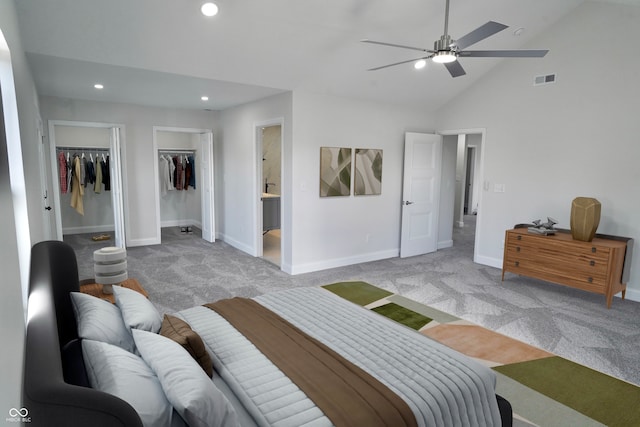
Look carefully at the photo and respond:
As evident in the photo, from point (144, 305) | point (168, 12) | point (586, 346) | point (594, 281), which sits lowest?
point (586, 346)

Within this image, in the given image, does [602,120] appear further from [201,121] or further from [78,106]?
[78,106]

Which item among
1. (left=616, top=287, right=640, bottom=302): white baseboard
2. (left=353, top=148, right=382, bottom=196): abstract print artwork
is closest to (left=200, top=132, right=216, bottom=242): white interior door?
(left=353, top=148, right=382, bottom=196): abstract print artwork

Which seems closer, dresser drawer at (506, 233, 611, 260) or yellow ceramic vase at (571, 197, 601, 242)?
dresser drawer at (506, 233, 611, 260)

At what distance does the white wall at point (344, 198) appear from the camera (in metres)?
5.00

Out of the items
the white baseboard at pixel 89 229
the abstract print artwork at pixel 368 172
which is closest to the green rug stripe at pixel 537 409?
the abstract print artwork at pixel 368 172

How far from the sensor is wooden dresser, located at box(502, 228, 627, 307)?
4008 mm

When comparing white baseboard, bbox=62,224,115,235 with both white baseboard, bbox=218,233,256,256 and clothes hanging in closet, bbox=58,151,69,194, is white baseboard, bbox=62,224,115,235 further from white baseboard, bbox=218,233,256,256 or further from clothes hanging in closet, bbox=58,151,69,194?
white baseboard, bbox=218,233,256,256

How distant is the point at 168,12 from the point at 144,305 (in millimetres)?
2530

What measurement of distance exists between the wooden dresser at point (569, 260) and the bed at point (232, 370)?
2994 millimetres

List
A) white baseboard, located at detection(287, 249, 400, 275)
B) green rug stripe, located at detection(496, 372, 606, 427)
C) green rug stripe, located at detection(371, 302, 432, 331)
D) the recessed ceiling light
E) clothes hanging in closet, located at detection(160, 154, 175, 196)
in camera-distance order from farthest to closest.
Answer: clothes hanging in closet, located at detection(160, 154, 175, 196) → white baseboard, located at detection(287, 249, 400, 275) → green rug stripe, located at detection(371, 302, 432, 331) → the recessed ceiling light → green rug stripe, located at detection(496, 372, 606, 427)

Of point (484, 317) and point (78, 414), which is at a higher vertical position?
point (78, 414)

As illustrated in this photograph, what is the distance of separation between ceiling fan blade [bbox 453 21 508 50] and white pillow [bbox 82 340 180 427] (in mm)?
2858

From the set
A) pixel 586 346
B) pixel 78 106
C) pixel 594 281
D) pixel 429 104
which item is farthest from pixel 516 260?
pixel 78 106

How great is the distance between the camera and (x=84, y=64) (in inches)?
145
